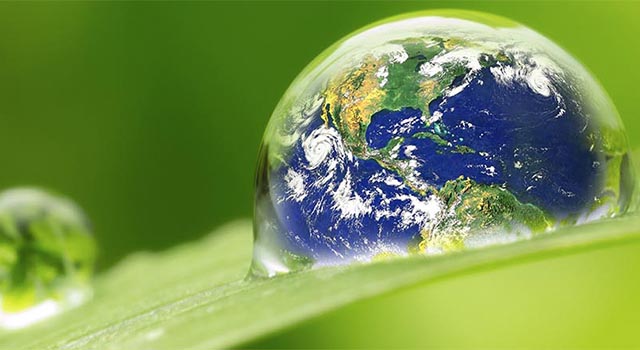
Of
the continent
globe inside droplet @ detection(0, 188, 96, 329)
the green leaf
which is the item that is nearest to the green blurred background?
globe inside droplet @ detection(0, 188, 96, 329)

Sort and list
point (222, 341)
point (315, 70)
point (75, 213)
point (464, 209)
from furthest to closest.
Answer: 1. point (75, 213)
2. point (315, 70)
3. point (464, 209)
4. point (222, 341)

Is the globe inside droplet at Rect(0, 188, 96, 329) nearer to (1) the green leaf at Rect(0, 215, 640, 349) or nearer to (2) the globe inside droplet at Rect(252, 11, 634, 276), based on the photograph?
(1) the green leaf at Rect(0, 215, 640, 349)

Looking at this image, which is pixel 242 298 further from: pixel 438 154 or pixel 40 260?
pixel 40 260

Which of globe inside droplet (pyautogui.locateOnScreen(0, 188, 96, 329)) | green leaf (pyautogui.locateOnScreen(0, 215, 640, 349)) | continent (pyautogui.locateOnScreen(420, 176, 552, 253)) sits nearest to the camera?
green leaf (pyautogui.locateOnScreen(0, 215, 640, 349))

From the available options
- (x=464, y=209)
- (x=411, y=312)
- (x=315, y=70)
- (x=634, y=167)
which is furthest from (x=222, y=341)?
(x=411, y=312)

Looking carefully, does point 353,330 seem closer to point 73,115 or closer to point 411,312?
point 411,312
